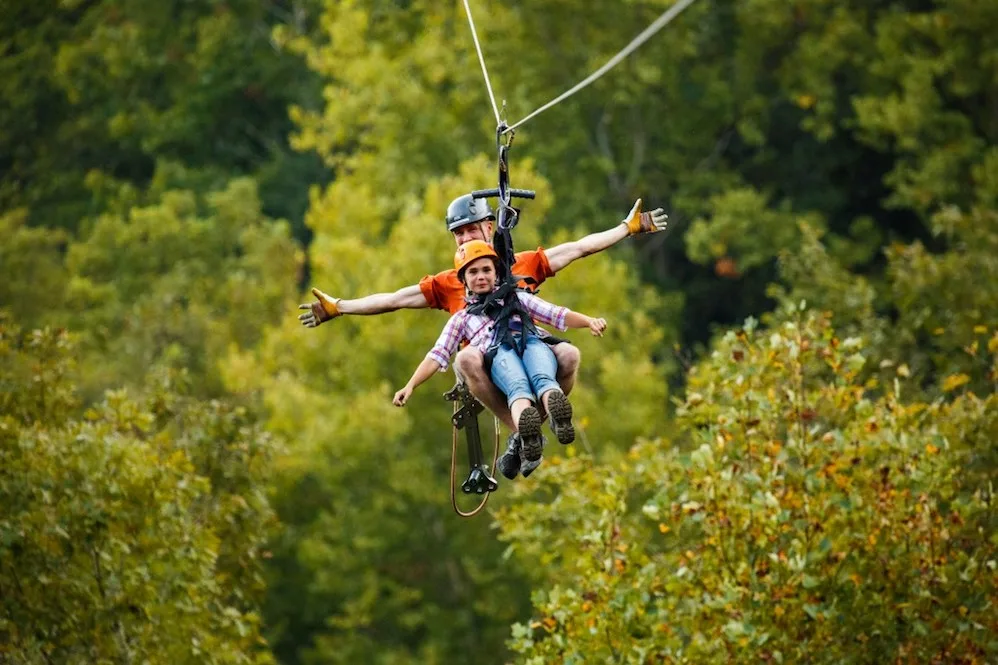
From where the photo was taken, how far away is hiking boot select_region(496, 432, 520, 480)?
48.5 ft

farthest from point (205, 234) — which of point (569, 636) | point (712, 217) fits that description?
point (569, 636)

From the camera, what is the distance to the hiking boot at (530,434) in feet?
47.0

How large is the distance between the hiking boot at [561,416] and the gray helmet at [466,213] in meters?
1.41

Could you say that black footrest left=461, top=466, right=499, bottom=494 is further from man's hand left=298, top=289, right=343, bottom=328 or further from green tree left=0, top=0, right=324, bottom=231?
green tree left=0, top=0, right=324, bottom=231

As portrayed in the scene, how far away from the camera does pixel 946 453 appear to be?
78.0 feet

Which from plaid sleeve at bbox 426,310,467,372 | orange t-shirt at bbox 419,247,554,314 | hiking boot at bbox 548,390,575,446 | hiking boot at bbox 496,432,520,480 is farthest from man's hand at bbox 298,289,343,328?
hiking boot at bbox 548,390,575,446

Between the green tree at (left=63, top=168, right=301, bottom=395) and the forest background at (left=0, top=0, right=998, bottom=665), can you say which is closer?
the forest background at (left=0, top=0, right=998, bottom=665)

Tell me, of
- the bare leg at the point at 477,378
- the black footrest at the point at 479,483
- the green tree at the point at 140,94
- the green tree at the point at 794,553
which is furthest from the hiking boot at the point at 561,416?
the green tree at the point at 140,94

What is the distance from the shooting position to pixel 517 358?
1472cm

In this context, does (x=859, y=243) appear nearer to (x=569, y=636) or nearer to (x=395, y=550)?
(x=395, y=550)

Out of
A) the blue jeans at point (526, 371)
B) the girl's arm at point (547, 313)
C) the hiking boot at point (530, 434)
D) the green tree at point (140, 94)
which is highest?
the green tree at point (140, 94)

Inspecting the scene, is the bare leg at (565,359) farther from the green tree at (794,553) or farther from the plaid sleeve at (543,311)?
the green tree at (794,553)

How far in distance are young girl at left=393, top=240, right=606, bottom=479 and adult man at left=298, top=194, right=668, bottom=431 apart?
0.12m

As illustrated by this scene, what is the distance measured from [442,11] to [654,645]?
34.4 meters
